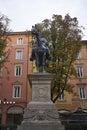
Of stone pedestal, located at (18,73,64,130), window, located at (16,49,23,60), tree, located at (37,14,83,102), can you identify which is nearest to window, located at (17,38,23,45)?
window, located at (16,49,23,60)

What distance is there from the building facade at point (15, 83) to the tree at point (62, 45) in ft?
34.6

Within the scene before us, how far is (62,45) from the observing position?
29125mm

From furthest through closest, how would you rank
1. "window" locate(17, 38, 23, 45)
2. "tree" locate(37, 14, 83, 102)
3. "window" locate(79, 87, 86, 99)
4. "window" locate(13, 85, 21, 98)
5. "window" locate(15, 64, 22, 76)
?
"window" locate(17, 38, 23, 45)
"window" locate(15, 64, 22, 76)
"window" locate(13, 85, 21, 98)
"window" locate(79, 87, 86, 99)
"tree" locate(37, 14, 83, 102)

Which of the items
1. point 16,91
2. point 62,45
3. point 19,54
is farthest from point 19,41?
point 62,45

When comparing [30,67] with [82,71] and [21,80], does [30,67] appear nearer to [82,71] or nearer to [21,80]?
[21,80]

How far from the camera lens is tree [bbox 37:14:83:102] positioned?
2825 cm

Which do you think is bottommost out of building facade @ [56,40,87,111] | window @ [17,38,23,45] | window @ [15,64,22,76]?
building facade @ [56,40,87,111]

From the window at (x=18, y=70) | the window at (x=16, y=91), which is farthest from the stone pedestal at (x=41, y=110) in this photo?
the window at (x=18, y=70)

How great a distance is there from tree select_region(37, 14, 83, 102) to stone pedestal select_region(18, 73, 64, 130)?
39.8 feet

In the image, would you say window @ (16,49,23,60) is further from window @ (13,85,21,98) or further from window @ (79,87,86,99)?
window @ (79,87,86,99)

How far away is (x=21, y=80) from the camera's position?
43.0 meters

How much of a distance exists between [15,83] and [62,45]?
16182 millimetres

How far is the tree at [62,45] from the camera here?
28.2m

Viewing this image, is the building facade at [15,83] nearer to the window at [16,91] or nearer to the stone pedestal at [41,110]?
the window at [16,91]
